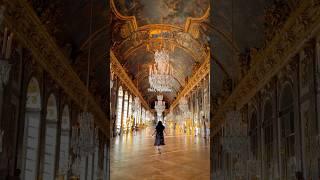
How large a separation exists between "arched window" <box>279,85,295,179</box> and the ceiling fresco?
11.6 meters

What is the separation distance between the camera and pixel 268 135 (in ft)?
36.8

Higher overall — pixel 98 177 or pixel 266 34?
pixel 266 34

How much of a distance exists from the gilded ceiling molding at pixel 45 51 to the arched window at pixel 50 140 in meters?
0.72

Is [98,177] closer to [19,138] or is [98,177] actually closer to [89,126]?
[89,126]

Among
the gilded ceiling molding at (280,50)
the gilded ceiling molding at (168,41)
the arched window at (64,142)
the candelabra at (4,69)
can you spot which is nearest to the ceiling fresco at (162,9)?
the gilded ceiling molding at (168,41)

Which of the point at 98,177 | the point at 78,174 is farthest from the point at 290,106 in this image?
the point at 98,177

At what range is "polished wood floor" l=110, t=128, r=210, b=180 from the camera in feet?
52.0

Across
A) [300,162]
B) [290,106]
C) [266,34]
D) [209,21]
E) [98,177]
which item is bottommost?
[98,177]

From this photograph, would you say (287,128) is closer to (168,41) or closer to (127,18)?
(127,18)

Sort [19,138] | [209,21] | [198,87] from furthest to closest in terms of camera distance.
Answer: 1. [198,87]
2. [209,21]
3. [19,138]

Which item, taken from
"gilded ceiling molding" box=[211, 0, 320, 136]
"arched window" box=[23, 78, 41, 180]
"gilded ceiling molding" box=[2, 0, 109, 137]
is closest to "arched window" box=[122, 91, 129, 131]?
"gilded ceiling molding" box=[2, 0, 109, 137]

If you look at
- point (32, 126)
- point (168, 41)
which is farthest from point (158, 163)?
point (168, 41)

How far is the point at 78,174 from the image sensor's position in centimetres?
1354

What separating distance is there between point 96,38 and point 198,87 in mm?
16137
